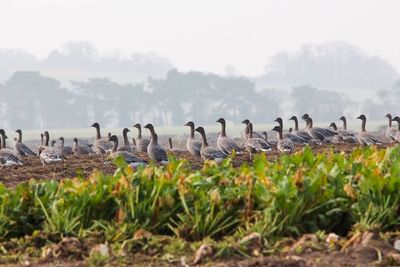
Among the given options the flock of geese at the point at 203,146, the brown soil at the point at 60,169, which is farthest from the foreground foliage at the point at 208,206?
the flock of geese at the point at 203,146

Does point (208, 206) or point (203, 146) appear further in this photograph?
point (203, 146)

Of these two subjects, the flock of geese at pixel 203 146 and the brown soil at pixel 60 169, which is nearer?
the brown soil at pixel 60 169

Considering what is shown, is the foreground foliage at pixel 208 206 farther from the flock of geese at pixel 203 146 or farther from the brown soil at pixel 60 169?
the flock of geese at pixel 203 146

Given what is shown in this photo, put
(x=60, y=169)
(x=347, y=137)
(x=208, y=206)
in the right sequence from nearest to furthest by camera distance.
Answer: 1. (x=208, y=206)
2. (x=60, y=169)
3. (x=347, y=137)

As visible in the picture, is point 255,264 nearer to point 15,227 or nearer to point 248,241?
point 248,241

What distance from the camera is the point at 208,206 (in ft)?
32.9

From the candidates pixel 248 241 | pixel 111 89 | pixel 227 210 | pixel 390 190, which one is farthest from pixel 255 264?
pixel 111 89

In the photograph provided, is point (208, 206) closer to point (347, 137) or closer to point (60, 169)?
point (60, 169)

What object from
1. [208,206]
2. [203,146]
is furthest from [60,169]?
[208,206]

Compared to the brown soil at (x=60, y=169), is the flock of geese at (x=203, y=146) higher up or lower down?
higher up

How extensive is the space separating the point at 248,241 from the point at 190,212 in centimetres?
93

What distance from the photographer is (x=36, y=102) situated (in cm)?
16762

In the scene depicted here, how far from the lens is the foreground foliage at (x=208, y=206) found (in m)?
9.80

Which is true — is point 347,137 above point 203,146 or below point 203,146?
below
